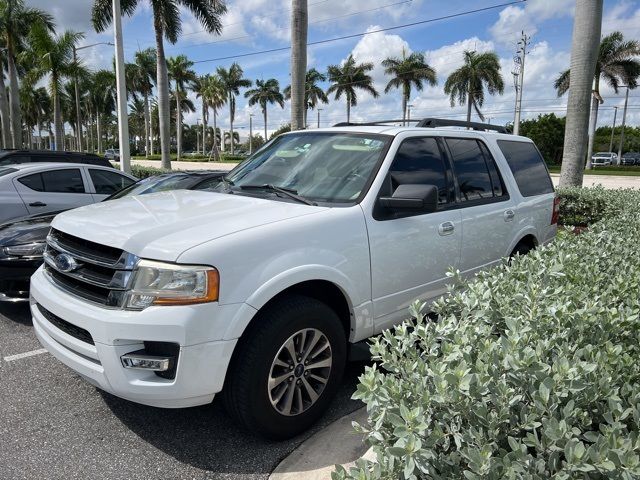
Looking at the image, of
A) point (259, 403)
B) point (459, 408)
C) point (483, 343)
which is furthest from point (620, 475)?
point (259, 403)

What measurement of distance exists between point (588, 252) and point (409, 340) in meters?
1.94

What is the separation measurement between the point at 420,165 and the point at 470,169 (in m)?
0.75

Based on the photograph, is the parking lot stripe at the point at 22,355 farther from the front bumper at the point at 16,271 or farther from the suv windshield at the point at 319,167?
the suv windshield at the point at 319,167

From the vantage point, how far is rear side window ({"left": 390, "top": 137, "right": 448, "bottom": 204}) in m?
3.69

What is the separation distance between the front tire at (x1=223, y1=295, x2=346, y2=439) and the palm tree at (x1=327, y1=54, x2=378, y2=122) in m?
51.5

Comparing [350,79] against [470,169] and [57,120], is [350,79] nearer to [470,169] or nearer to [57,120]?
[57,120]

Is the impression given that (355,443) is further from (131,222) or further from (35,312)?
(35,312)

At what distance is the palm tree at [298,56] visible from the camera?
11.5 metres

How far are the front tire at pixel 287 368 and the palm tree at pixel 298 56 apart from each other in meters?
9.56

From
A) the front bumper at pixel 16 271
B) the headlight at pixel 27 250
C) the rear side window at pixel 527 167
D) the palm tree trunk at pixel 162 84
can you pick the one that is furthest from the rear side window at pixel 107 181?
the palm tree trunk at pixel 162 84

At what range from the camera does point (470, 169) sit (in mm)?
4398

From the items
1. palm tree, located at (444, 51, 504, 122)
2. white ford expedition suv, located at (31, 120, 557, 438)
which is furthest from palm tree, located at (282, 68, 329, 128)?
white ford expedition suv, located at (31, 120, 557, 438)

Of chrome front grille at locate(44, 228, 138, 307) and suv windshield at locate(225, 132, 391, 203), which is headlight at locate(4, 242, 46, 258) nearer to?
chrome front grille at locate(44, 228, 138, 307)

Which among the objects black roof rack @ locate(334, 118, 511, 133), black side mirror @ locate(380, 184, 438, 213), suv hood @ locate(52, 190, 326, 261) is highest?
black roof rack @ locate(334, 118, 511, 133)
